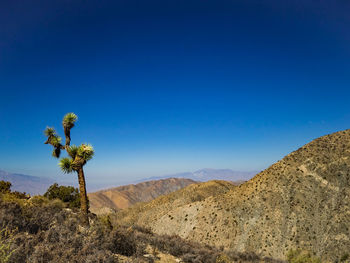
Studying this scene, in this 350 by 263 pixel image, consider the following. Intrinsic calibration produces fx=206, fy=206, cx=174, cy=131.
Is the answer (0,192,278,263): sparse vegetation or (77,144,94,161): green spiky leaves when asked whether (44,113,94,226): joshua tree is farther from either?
(0,192,278,263): sparse vegetation

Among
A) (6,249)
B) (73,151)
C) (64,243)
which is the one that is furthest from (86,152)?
(6,249)

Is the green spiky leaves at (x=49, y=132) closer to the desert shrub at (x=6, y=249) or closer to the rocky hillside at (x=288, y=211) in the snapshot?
the desert shrub at (x=6, y=249)

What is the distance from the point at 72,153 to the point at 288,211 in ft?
119

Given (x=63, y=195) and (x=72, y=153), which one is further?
(x=63, y=195)

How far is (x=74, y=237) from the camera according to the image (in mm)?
7379

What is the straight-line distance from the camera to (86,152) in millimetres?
15438

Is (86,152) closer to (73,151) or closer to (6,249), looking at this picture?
(73,151)

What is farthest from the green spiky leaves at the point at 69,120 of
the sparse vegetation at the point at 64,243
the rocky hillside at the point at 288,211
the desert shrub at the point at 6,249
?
the rocky hillside at the point at 288,211

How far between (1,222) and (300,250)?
116 feet

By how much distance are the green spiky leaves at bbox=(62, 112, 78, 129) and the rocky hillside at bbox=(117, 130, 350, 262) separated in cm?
3219

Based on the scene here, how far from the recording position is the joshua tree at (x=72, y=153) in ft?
49.5

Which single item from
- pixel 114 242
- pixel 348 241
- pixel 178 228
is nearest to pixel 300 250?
pixel 348 241

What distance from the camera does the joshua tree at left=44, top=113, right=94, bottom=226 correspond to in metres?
15.1

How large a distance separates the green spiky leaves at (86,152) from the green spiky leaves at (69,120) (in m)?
2.03
